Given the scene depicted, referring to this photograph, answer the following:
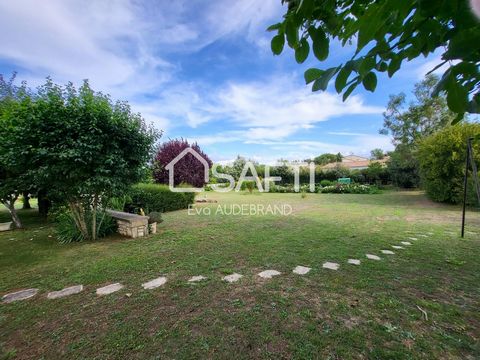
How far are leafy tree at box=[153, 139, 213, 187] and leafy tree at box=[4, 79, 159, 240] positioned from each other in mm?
6320

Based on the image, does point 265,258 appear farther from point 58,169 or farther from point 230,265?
point 58,169

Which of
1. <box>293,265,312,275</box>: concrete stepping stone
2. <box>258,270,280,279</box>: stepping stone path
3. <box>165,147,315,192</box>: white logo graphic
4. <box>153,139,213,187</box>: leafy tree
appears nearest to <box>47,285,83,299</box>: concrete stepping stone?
<box>258,270,280,279</box>: stepping stone path

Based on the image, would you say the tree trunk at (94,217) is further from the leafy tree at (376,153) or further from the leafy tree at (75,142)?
the leafy tree at (376,153)

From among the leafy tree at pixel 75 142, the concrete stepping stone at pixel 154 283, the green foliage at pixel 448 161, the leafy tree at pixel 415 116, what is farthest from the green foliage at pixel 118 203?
the leafy tree at pixel 415 116

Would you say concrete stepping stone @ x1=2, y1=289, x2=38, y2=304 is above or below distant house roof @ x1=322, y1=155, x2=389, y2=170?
below

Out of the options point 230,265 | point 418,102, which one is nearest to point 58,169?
point 230,265

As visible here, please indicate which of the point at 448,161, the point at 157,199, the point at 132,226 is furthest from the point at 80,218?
the point at 448,161

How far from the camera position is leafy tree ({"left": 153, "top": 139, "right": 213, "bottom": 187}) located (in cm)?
1091

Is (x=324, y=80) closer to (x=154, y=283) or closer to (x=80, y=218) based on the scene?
(x=154, y=283)

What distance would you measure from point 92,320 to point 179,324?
0.83 meters

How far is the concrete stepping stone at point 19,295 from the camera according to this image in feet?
7.84

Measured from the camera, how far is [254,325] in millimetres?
1884

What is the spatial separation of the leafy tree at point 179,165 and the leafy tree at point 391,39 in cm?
1052

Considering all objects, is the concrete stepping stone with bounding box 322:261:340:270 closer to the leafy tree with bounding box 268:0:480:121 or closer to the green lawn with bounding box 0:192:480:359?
the green lawn with bounding box 0:192:480:359
